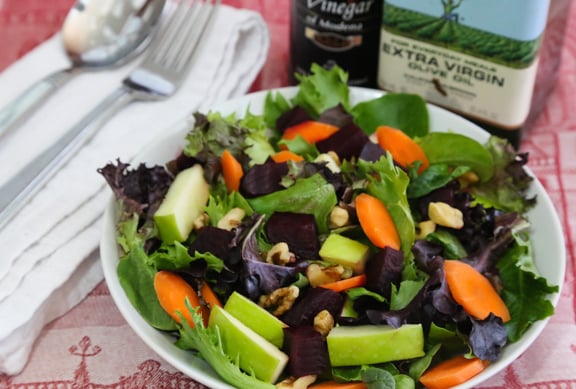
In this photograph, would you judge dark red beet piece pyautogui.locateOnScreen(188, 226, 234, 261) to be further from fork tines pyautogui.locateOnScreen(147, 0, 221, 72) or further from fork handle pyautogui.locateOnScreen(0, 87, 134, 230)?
fork tines pyautogui.locateOnScreen(147, 0, 221, 72)

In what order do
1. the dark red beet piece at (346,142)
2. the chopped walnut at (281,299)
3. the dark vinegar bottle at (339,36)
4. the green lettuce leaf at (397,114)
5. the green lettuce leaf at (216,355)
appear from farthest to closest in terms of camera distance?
the dark vinegar bottle at (339,36)
the green lettuce leaf at (397,114)
the dark red beet piece at (346,142)
the chopped walnut at (281,299)
the green lettuce leaf at (216,355)

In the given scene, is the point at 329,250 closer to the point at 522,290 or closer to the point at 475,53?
the point at 522,290

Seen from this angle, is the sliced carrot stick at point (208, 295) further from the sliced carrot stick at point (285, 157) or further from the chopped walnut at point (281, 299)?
the sliced carrot stick at point (285, 157)

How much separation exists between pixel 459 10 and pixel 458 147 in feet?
0.84

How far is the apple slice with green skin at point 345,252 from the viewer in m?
1.11

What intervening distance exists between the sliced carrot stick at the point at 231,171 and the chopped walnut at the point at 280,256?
0.50ft

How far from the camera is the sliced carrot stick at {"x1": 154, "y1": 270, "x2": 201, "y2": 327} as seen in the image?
106 cm

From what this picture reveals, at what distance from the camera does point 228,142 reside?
128 cm

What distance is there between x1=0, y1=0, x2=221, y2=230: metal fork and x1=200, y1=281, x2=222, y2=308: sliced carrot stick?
34 centimetres

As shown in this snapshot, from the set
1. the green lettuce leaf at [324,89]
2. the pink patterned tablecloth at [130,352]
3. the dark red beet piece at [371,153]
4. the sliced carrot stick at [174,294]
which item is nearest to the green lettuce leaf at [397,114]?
the green lettuce leaf at [324,89]

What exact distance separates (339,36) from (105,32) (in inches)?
19.4

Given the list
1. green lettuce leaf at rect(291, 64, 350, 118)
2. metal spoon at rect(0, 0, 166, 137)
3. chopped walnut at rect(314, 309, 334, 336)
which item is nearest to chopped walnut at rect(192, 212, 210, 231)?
chopped walnut at rect(314, 309, 334, 336)

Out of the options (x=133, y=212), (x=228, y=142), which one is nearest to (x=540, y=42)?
(x=228, y=142)

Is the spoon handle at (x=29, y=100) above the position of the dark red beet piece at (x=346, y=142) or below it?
below
